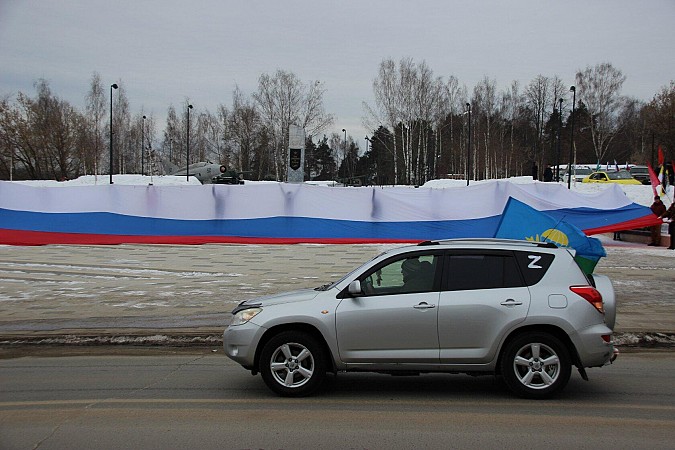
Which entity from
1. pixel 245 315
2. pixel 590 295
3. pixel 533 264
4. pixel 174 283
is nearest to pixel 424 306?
pixel 533 264

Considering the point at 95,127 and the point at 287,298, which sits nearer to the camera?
the point at 287,298

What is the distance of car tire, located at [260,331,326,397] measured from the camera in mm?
7027

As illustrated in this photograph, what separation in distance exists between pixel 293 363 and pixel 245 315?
0.74 metres

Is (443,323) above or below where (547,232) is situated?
below

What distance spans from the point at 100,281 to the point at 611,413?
12.6 metres

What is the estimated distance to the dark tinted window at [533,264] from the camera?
23.1 feet

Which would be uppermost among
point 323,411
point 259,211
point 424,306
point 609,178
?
point 609,178

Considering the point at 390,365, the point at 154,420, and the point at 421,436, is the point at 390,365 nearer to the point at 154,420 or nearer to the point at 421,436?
the point at 421,436

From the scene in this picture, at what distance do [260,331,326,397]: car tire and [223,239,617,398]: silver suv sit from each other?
0.01 m

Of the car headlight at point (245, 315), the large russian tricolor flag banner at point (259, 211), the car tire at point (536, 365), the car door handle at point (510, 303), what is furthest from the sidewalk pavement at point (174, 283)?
the car door handle at point (510, 303)

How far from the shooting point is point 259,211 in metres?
25.5

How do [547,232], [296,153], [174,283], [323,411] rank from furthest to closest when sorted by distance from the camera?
[296,153]
[174,283]
[547,232]
[323,411]

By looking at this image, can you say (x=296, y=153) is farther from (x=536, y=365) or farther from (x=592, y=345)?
(x=592, y=345)

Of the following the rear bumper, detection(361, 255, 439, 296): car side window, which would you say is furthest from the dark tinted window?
detection(361, 255, 439, 296): car side window
